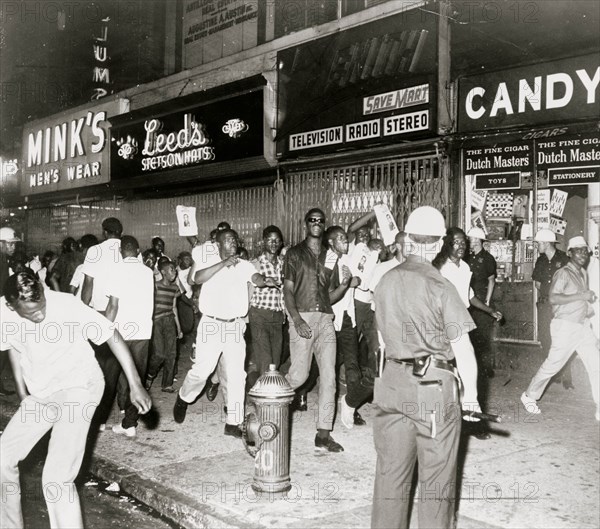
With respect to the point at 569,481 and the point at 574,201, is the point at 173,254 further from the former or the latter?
the point at 569,481

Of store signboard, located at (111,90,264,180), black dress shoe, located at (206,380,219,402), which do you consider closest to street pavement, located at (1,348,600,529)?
black dress shoe, located at (206,380,219,402)

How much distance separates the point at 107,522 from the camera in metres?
5.04

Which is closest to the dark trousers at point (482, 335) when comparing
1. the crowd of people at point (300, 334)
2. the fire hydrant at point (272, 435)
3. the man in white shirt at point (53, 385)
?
the crowd of people at point (300, 334)

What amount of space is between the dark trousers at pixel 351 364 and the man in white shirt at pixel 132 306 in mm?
2098

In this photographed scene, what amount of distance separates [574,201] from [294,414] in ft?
16.7

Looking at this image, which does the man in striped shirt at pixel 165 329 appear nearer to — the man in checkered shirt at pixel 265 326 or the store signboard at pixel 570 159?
the man in checkered shirt at pixel 265 326

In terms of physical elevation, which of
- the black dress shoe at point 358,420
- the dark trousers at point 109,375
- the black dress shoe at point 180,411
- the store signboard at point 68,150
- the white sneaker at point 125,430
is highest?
the store signboard at point 68,150

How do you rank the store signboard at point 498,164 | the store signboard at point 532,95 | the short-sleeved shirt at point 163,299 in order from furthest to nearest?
the store signboard at point 498,164 → the short-sleeved shirt at point 163,299 → the store signboard at point 532,95

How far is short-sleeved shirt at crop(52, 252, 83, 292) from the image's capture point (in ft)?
38.7

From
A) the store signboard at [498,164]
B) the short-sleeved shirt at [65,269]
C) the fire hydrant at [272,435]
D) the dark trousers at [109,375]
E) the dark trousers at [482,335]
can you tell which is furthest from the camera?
the short-sleeved shirt at [65,269]

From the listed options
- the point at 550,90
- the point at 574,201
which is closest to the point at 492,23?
the point at 550,90

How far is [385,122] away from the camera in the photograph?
11242mm

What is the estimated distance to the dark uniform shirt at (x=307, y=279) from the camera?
6.72 meters

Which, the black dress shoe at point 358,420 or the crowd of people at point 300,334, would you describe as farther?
the black dress shoe at point 358,420
